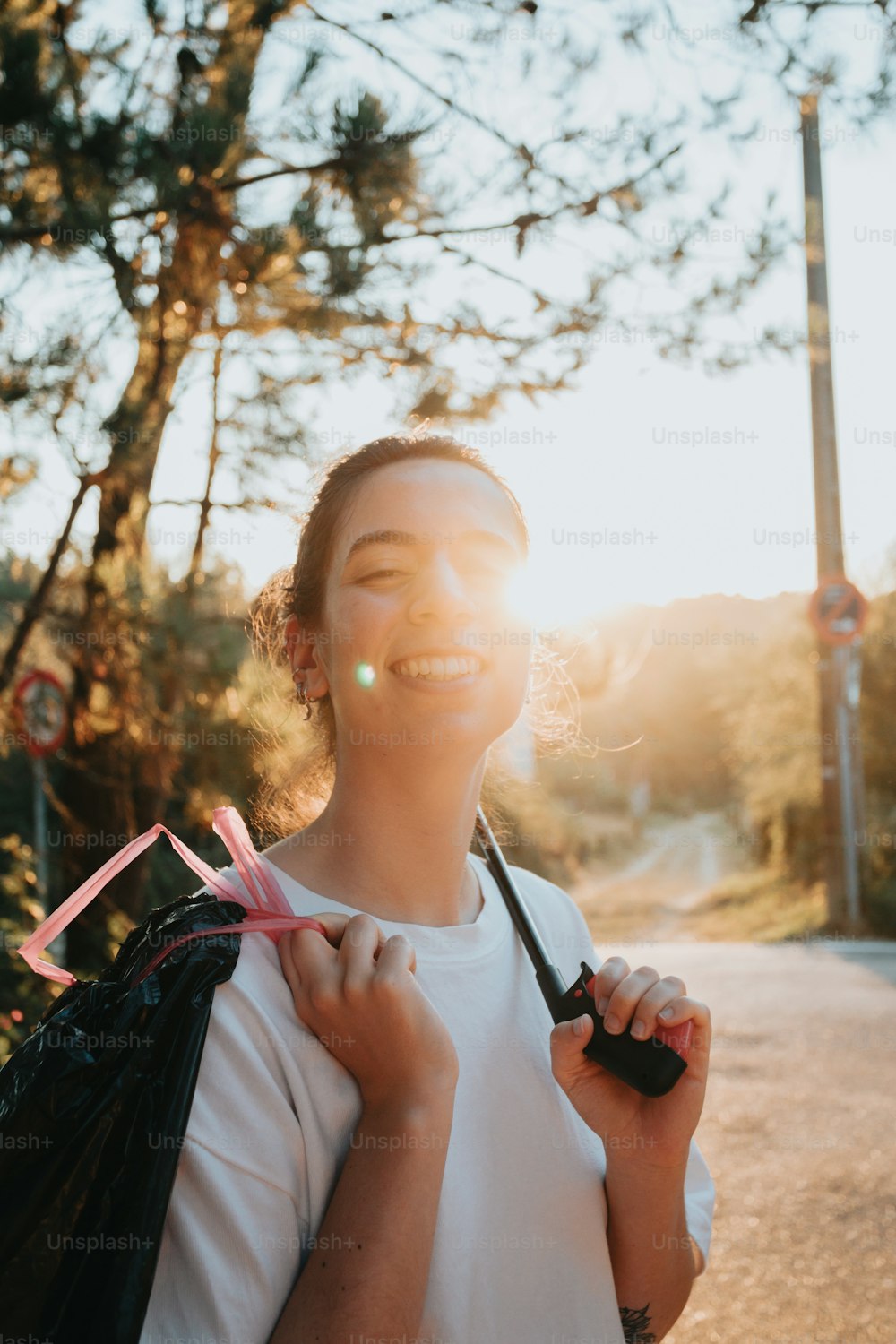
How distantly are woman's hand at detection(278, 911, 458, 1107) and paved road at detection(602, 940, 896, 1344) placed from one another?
2.54m

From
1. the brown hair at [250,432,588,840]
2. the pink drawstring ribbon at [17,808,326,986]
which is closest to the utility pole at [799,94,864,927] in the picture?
the brown hair at [250,432,588,840]

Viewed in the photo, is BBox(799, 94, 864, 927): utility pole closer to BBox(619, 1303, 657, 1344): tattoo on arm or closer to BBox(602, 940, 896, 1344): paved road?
BBox(602, 940, 896, 1344): paved road

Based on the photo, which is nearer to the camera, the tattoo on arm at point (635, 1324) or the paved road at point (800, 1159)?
the tattoo on arm at point (635, 1324)

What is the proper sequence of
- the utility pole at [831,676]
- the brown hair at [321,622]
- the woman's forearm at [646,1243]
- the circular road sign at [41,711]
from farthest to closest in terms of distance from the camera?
the utility pole at [831,676] → the circular road sign at [41,711] → the brown hair at [321,622] → the woman's forearm at [646,1243]

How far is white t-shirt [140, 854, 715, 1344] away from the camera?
3.68 feet

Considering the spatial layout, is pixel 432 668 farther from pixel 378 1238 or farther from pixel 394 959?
pixel 378 1238

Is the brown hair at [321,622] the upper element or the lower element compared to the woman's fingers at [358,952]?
upper

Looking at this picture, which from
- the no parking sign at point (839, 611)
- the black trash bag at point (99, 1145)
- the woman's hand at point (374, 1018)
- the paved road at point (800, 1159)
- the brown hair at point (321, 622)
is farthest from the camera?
the no parking sign at point (839, 611)

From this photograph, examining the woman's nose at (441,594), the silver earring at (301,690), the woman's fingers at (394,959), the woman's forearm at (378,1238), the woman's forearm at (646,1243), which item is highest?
the woman's nose at (441,594)

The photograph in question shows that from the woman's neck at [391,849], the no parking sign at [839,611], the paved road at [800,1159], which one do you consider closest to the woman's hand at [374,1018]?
the woman's neck at [391,849]

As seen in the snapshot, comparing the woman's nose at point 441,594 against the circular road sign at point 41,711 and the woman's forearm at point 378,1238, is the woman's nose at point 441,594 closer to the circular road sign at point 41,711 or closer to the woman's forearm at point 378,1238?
the woman's forearm at point 378,1238

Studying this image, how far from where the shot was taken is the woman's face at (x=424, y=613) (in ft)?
5.18

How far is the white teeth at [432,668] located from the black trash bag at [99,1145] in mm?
494

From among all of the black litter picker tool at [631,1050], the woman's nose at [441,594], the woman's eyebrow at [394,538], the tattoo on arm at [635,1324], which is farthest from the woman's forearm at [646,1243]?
the woman's eyebrow at [394,538]
